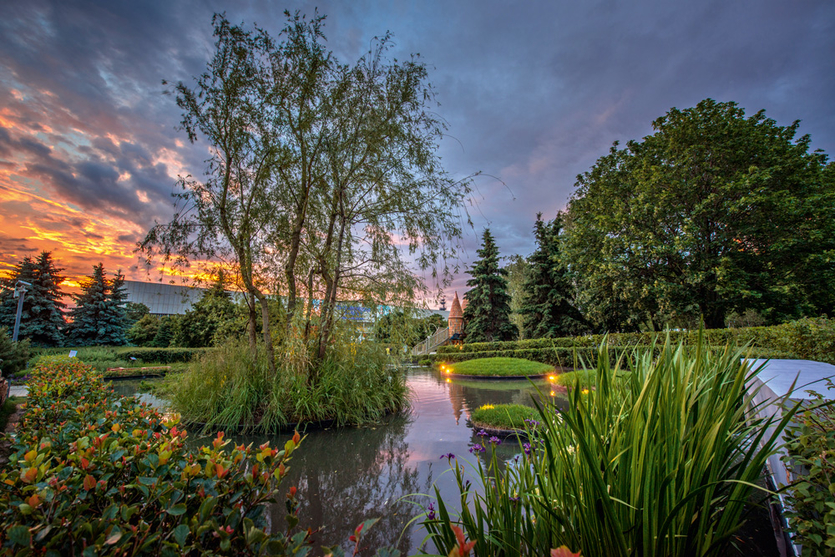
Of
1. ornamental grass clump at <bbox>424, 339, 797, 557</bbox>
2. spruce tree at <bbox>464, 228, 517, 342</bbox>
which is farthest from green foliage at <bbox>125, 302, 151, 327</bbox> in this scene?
ornamental grass clump at <bbox>424, 339, 797, 557</bbox>

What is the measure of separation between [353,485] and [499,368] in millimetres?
9018

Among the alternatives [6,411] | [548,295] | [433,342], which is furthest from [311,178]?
[433,342]

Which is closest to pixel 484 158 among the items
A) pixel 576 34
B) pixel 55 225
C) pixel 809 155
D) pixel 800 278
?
pixel 576 34

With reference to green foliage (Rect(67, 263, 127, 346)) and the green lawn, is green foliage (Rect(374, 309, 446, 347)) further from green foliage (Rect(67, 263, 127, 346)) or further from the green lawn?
green foliage (Rect(67, 263, 127, 346))

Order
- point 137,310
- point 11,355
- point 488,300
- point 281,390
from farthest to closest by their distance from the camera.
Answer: point 137,310
point 488,300
point 11,355
point 281,390

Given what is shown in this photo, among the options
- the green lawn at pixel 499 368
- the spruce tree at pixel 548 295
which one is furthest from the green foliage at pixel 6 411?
the spruce tree at pixel 548 295

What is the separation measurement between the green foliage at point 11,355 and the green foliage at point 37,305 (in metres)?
12.0

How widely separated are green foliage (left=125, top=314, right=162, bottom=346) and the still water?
2053cm

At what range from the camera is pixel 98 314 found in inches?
793

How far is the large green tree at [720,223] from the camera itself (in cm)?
1099

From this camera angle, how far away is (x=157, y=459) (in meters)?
1.09

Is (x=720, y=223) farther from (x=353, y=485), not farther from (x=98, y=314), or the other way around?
(x=98, y=314)

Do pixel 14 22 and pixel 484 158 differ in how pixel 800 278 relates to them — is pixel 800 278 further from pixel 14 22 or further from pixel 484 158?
pixel 14 22

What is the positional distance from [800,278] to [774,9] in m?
9.58
